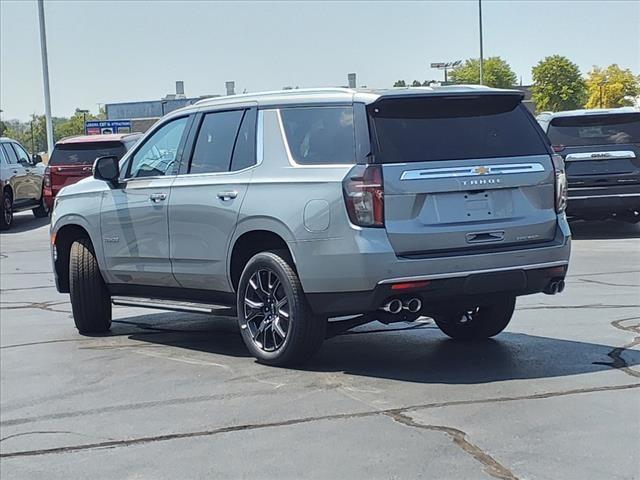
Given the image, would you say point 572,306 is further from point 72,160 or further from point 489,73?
point 489,73

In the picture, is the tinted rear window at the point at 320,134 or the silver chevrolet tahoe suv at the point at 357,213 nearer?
the silver chevrolet tahoe suv at the point at 357,213

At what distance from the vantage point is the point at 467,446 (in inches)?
194

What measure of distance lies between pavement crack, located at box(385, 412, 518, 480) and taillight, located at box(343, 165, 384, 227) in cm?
124

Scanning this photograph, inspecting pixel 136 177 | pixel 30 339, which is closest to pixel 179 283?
pixel 136 177

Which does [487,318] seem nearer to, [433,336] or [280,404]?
[433,336]

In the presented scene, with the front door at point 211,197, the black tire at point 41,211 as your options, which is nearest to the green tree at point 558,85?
the black tire at point 41,211

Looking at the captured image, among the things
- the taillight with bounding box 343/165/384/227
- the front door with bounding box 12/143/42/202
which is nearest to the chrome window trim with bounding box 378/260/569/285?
the taillight with bounding box 343/165/384/227

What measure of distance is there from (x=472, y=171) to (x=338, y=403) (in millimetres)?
1741

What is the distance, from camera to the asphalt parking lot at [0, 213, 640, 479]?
4840mm

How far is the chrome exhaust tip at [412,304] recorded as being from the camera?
20.0ft

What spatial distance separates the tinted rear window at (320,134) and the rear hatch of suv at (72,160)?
13766mm

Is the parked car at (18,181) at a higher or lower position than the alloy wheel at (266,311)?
higher

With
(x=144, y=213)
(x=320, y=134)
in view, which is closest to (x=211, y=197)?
(x=144, y=213)

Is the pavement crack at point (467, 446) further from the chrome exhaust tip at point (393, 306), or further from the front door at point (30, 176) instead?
the front door at point (30, 176)
